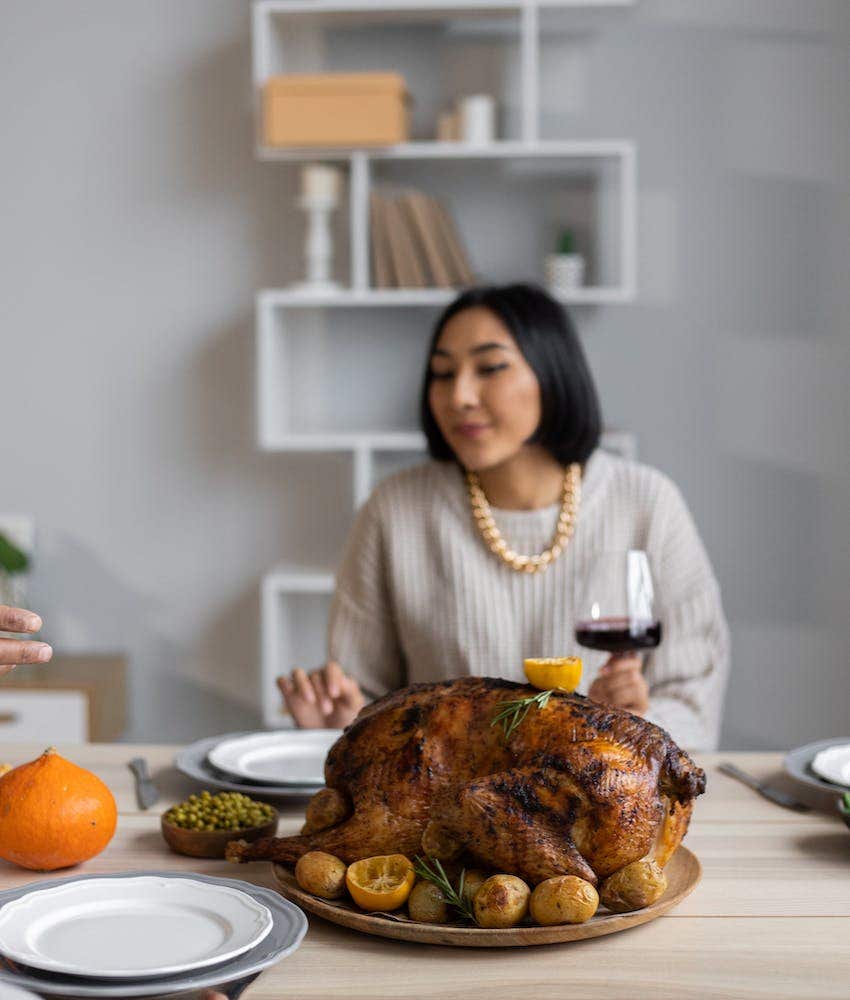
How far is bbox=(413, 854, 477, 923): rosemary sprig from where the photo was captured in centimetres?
95

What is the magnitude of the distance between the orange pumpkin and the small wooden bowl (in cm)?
7

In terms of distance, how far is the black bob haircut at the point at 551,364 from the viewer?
1987mm

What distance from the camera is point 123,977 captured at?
0.83 metres

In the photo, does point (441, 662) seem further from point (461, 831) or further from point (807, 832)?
point (461, 831)

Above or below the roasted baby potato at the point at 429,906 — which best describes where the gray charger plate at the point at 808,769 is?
below

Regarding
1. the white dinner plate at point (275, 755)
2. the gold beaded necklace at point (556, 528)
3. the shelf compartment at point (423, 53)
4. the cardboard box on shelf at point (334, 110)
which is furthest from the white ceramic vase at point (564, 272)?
the white dinner plate at point (275, 755)

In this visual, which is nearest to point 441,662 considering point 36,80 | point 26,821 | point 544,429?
point 544,429

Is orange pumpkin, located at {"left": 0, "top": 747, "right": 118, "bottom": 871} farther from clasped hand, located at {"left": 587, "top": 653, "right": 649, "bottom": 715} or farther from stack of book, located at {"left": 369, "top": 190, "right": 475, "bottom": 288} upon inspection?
stack of book, located at {"left": 369, "top": 190, "right": 475, "bottom": 288}

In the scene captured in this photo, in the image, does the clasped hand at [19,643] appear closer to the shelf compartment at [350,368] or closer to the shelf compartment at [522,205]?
the shelf compartment at [350,368]

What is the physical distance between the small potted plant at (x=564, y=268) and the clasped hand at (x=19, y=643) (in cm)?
195

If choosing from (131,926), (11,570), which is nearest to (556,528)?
(131,926)

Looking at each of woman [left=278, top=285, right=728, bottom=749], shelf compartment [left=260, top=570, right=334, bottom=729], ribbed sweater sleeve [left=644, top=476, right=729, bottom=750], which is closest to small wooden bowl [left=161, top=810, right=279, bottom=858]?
ribbed sweater sleeve [left=644, top=476, right=729, bottom=750]

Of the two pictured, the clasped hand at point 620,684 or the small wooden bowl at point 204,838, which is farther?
the clasped hand at point 620,684

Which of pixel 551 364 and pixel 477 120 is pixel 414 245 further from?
pixel 551 364
